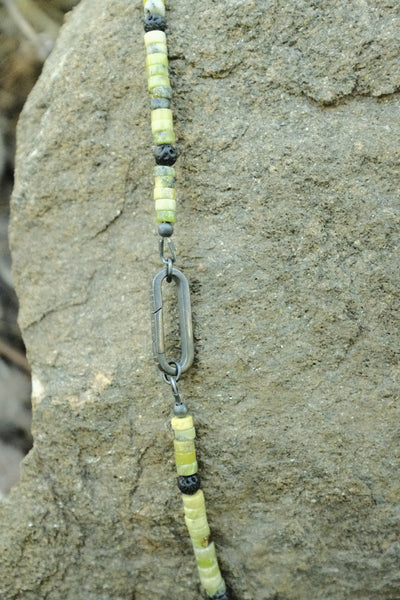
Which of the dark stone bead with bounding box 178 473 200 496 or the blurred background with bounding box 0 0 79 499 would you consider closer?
the dark stone bead with bounding box 178 473 200 496

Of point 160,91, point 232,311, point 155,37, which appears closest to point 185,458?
point 232,311

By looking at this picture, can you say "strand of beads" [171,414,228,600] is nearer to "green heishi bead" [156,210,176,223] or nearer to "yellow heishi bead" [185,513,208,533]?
"yellow heishi bead" [185,513,208,533]

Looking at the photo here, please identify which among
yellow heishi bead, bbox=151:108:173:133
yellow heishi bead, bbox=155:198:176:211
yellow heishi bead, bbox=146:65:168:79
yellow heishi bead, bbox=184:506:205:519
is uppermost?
yellow heishi bead, bbox=146:65:168:79

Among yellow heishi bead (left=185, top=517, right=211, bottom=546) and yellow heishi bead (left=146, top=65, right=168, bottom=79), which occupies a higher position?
yellow heishi bead (left=146, top=65, right=168, bottom=79)

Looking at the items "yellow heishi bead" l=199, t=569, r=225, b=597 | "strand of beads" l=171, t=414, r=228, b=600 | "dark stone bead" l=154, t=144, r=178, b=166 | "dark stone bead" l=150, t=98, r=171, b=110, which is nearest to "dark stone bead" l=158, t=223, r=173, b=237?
"dark stone bead" l=154, t=144, r=178, b=166

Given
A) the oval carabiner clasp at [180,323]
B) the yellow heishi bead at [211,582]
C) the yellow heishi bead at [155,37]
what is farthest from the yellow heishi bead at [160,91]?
the yellow heishi bead at [211,582]

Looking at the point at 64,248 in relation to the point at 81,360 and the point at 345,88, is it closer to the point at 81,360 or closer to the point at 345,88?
the point at 81,360

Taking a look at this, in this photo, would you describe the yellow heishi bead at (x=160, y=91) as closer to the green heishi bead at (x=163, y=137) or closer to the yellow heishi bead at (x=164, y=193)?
the green heishi bead at (x=163, y=137)
